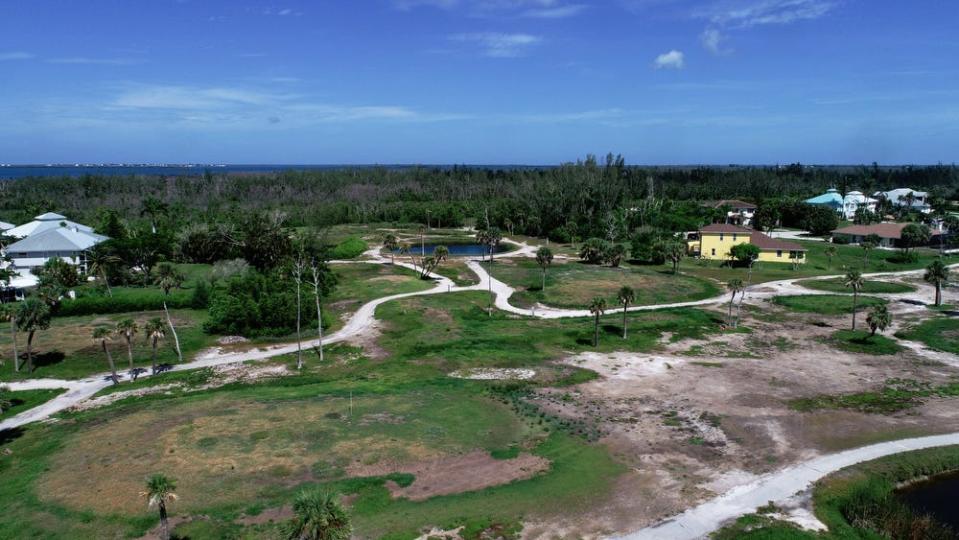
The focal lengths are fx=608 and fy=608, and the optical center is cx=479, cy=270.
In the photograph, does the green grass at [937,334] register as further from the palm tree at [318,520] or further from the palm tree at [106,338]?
the palm tree at [106,338]

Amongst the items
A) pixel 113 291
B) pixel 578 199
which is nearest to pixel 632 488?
pixel 113 291

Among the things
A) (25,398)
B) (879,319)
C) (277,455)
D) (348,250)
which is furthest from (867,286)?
(25,398)

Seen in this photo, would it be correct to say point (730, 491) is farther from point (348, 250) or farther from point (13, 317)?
point (348, 250)

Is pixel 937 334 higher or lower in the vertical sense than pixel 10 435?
higher

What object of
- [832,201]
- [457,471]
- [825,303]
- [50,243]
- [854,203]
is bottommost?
[457,471]

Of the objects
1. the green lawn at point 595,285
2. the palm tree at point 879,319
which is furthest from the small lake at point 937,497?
the green lawn at point 595,285

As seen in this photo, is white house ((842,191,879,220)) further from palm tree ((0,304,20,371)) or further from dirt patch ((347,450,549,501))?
palm tree ((0,304,20,371))

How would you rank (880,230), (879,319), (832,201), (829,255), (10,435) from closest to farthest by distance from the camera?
(10,435) < (879,319) < (829,255) < (880,230) < (832,201)
